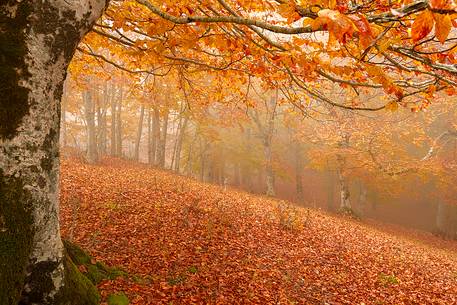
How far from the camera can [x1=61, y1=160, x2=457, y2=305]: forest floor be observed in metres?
5.84

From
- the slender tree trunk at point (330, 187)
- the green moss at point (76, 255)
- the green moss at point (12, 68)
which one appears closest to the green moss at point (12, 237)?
the green moss at point (12, 68)

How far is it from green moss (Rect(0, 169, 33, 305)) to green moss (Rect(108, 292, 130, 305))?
6.37 ft

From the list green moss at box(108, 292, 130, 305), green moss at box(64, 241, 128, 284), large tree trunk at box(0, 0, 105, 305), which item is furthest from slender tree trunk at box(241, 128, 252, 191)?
large tree trunk at box(0, 0, 105, 305)

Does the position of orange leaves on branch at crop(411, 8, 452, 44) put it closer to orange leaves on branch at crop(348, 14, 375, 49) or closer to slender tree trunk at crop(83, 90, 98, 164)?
orange leaves on branch at crop(348, 14, 375, 49)

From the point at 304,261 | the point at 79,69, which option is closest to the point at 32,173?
the point at 304,261

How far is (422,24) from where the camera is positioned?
183 centimetres

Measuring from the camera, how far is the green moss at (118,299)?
4445mm

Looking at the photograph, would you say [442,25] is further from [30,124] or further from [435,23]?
[30,124]

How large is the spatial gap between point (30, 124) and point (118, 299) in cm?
279

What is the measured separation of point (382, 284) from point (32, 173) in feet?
24.0

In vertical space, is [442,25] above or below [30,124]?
A: above

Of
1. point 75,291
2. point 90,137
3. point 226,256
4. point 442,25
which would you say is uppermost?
point 90,137

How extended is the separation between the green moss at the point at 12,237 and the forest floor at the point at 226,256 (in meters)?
2.15

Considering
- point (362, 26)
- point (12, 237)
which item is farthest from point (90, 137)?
point (362, 26)
